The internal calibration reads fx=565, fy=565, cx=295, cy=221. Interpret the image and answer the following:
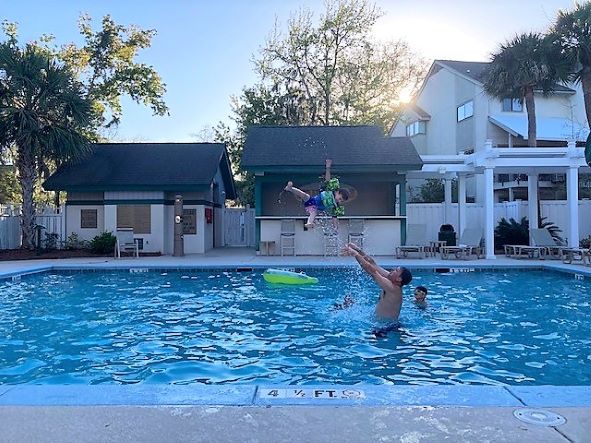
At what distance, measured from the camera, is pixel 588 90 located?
62.3 feet

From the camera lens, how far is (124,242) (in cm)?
1791

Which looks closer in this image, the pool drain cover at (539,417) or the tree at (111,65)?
the pool drain cover at (539,417)

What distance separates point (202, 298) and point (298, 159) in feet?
28.3

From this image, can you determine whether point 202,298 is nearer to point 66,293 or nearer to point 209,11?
point 66,293

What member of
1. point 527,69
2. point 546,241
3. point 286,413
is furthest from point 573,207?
point 286,413

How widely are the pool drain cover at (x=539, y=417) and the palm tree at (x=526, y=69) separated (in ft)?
61.3

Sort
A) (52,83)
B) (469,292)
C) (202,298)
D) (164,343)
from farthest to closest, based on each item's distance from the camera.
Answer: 1. (52,83)
2. (469,292)
3. (202,298)
4. (164,343)

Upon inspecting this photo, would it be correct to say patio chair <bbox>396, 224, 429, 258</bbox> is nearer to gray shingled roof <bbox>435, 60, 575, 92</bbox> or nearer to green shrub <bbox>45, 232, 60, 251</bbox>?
green shrub <bbox>45, 232, 60, 251</bbox>

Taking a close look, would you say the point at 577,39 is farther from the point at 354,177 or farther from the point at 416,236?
the point at 354,177

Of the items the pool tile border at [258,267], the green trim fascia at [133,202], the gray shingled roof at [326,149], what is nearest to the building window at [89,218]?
the green trim fascia at [133,202]

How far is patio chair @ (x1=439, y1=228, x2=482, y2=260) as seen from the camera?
16.7m

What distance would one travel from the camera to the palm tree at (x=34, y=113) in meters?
17.7

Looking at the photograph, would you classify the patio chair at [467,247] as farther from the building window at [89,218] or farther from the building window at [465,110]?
the building window at [89,218]

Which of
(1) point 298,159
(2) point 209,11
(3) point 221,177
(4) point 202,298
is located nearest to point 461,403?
(4) point 202,298
